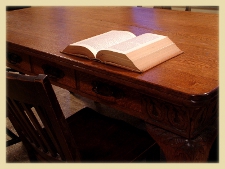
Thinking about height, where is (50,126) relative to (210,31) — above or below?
below

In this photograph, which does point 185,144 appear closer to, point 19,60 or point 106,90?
point 106,90

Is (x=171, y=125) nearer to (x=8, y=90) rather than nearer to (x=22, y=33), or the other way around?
(x=8, y=90)

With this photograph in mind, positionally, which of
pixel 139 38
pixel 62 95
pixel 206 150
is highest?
pixel 139 38

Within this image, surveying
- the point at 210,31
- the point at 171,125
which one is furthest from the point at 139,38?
the point at 210,31

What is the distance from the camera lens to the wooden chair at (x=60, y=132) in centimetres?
94

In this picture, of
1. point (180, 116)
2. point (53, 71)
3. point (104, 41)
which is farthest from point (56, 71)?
point (180, 116)

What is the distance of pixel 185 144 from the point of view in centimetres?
103

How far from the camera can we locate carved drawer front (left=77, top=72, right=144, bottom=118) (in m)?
1.12

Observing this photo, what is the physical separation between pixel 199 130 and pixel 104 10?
132cm

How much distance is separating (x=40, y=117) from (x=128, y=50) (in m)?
0.36

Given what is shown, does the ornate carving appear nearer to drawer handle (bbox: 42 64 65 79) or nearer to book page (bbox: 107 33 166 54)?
book page (bbox: 107 33 166 54)

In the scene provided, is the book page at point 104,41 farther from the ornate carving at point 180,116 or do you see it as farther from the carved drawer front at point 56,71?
the ornate carving at point 180,116

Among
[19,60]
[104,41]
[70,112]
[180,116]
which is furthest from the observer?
[70,112]

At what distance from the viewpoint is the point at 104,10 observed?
7.02ft
